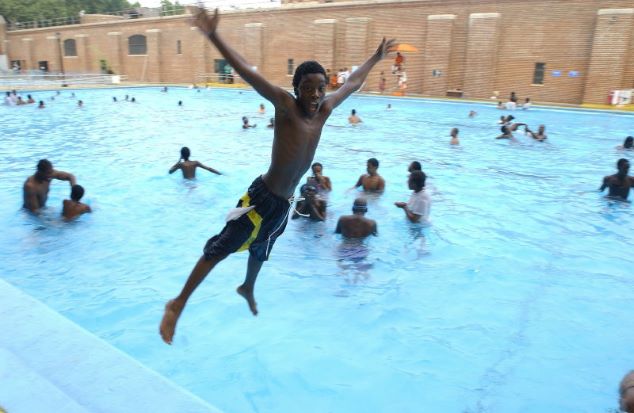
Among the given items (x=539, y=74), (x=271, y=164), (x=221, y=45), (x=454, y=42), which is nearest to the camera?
(x=221, y=45)

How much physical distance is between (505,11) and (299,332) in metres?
28.7

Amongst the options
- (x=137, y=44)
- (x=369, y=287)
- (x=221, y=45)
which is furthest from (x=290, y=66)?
(x=221, y=45)

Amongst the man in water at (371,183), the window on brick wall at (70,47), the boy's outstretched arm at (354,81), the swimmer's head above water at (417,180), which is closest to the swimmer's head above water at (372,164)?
the man in water at (371,183)

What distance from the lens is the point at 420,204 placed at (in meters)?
8.00

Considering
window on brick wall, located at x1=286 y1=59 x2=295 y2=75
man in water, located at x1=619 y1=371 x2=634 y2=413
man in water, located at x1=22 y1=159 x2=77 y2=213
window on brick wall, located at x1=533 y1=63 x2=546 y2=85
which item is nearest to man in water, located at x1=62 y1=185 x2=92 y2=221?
man in water, located at x1=22 y1=159 x2=77 y2=213

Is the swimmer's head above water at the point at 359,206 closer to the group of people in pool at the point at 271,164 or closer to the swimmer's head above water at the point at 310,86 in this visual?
the group of people in pool at the point at 271,164

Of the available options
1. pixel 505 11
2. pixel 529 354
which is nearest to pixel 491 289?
pixel 529 354

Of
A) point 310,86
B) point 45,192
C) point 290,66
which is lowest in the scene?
point 45,192

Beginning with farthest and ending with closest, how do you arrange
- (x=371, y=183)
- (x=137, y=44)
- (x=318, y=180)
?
1. (x=137, y=44)
2. (x=371, y=183)
3. (x=318, y=180)

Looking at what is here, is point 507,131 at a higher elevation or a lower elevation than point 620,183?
higher

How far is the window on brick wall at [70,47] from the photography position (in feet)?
170

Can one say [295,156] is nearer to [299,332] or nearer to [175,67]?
[299,332]

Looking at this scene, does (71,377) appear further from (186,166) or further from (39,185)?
(186,166)

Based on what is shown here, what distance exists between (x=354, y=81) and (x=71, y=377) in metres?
2.57
